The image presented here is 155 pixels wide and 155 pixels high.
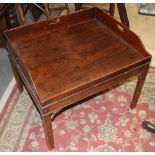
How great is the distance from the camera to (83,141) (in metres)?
1.60

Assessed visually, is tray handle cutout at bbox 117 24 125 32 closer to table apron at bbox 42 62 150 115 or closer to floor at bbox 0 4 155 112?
table apron at bbox 42 62 150 115

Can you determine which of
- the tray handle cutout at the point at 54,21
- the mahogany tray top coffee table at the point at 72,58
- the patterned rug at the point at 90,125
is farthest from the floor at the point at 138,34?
the tray handle cutout at the point at 54,21

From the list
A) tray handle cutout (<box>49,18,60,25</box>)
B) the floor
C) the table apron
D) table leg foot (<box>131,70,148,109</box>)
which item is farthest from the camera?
the floor

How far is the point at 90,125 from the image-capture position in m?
1.69

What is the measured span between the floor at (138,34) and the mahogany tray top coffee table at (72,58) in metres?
0.57

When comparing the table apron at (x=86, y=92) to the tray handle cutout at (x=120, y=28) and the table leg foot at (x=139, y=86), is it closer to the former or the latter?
the table leg foot at (x=139, y=86)

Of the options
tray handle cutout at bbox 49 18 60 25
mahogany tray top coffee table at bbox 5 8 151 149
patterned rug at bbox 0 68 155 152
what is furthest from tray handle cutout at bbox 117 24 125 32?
patterned rug at bbox 0 68 155 152

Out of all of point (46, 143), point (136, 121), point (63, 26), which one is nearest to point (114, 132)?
point (136, 121)

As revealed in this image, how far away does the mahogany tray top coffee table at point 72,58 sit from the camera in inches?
49.6

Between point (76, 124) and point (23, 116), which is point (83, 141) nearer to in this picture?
point (76, 124)

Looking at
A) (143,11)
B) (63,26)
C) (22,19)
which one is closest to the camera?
(63,26)

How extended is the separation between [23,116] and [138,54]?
0.96m

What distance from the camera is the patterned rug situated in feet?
5.17

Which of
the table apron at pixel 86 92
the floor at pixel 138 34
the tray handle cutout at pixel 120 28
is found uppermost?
the tray handle cutout at pixel 120 28
